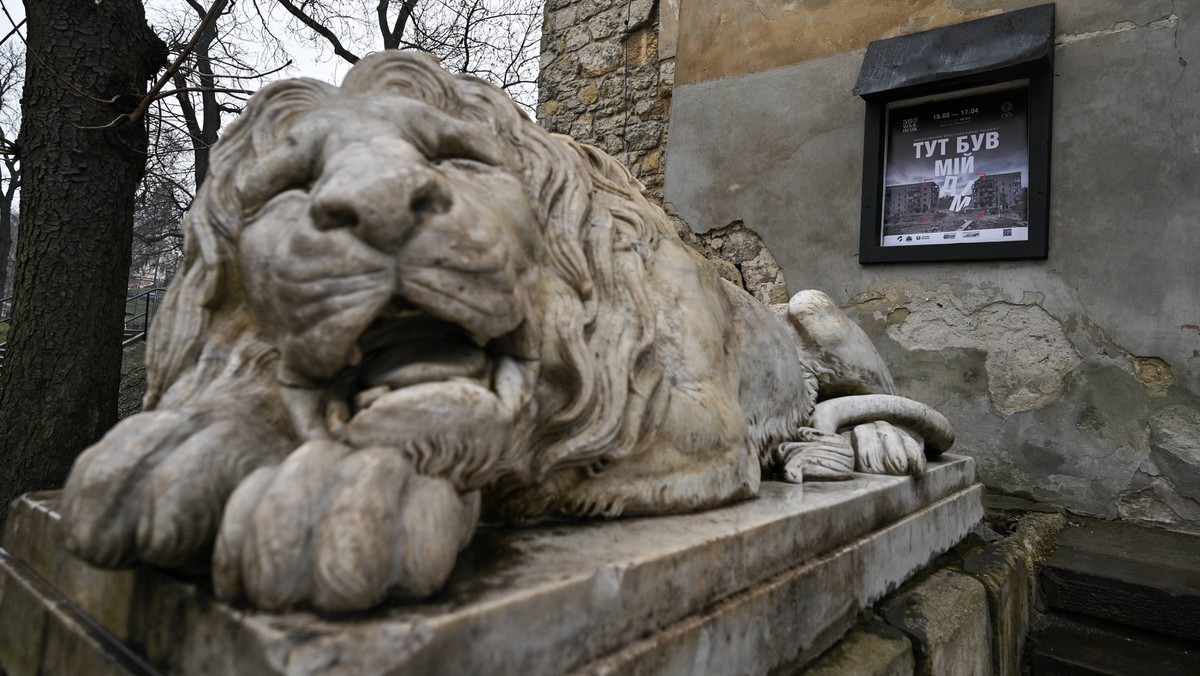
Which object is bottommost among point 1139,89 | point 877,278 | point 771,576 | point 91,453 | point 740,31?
point 771,576

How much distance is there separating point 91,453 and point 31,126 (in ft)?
8.91

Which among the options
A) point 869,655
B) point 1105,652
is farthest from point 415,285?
point 1105,652

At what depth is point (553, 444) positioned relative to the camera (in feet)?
4.30

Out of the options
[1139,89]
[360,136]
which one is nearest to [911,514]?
[360,136]

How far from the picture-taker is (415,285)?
3.32 ft

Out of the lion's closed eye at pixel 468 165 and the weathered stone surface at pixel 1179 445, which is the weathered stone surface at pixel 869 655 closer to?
the lion's closed eye at pixel 468 165

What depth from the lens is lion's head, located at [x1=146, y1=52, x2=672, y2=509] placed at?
999 mm

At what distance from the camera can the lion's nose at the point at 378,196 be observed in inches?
38.7

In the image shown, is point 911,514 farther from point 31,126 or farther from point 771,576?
point 31,126

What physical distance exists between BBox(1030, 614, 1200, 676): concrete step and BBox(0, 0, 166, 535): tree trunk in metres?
3.55

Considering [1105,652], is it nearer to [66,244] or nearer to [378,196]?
[378,196]

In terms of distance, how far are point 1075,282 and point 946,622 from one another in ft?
9.09

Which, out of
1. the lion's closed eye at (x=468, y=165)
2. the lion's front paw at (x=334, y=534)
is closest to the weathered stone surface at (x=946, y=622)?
the lion's front paw at (x=334, y=534)

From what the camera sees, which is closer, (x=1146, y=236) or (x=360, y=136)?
(x=360, y=136)
